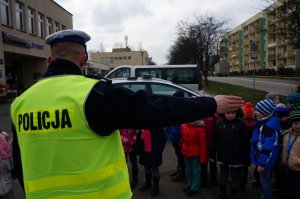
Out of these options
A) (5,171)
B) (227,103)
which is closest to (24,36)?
(5,171)

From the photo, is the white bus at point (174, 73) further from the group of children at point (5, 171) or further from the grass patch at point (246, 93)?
the group of children at point (5, 171)

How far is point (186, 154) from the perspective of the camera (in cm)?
510

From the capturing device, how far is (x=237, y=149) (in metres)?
4.70

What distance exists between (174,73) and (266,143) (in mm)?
10707

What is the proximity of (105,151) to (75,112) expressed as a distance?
0.82 ft

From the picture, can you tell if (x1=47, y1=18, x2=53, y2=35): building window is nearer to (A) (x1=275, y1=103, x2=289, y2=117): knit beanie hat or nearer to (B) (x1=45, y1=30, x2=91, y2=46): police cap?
(A) (x1=275, y1=103, x2=289, y2=117): knit beanie hat

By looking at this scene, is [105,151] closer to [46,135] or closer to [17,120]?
[46,135]

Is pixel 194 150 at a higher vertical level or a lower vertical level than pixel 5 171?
lower

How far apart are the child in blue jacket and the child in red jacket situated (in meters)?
0.80

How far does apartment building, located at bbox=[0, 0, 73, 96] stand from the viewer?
21183 mm

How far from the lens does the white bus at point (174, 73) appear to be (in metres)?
14.7

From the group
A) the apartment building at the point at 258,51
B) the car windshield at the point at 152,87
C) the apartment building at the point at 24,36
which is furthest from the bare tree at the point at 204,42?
the car windshield at the point at 152,87

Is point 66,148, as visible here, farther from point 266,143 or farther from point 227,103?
point 266,143

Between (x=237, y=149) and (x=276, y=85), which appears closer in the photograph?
(x=237, y=149)
